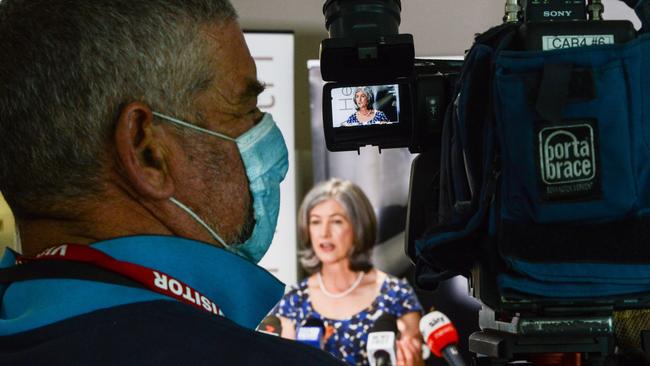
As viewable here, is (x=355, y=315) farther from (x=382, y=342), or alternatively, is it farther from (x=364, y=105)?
(x=364, y=105)

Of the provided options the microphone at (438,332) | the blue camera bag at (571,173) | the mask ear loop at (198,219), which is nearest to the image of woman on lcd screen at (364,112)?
the blue camera bag at (571,173)

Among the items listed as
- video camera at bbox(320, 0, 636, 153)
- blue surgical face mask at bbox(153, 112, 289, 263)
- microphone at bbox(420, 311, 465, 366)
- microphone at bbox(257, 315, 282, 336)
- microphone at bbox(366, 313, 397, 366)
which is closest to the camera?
blue surgical face mask at bbox(153, 112, 289, 263)

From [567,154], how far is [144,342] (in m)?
0.64

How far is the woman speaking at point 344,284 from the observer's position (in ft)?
11.0

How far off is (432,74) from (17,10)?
67cm

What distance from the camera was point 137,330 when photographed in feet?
2.36

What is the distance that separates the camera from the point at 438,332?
3.07m

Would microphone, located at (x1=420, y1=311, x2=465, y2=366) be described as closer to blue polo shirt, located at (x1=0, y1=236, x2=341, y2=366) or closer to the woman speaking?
the woman speaking

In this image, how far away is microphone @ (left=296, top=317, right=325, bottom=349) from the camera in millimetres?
3322

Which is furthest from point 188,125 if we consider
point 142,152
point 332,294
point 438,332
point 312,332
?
point 332,294

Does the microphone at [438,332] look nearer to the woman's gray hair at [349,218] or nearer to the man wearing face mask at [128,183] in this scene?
the woman's gray hair at [349,218]

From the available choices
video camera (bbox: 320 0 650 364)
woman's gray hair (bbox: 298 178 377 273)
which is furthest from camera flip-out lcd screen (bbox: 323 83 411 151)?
woman's gray hair (bbox: 298 178 377 273)

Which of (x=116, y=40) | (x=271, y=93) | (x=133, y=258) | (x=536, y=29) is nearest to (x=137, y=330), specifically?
(x=133, y=258)

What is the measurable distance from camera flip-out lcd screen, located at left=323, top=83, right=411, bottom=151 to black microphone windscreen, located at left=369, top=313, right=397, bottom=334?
7.06 feet
